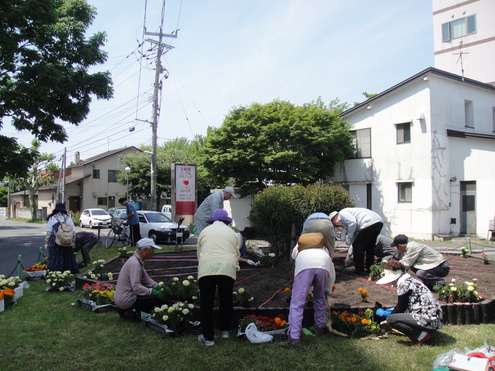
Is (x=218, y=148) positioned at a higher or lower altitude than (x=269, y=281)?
higher

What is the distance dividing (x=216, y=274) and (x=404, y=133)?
17693 millimetres

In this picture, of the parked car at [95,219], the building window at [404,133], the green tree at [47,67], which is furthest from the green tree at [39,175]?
the building window at [404,133]

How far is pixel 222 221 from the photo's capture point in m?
5.56

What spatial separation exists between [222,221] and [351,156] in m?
17.9

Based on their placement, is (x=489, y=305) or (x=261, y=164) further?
(x=261, y=164)

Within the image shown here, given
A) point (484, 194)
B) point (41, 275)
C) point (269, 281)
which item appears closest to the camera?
point (269, 281)

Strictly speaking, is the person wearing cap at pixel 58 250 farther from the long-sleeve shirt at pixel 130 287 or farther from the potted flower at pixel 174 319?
the potted flower at pixel 174 319

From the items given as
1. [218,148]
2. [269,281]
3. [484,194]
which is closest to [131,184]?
[218,148]

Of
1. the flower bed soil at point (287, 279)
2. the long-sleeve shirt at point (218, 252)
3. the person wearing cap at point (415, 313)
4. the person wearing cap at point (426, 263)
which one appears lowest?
the flower bed soil at point (287, 279)

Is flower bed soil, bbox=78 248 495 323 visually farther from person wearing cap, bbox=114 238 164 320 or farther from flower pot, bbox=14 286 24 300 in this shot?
person wearing cap, bbox=114 238 164 320

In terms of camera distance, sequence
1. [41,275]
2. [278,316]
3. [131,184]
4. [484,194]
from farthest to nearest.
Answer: [131,184] < [484,194] < [41,275] < [278,316]

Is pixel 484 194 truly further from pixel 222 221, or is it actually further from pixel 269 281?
pixel 222 221

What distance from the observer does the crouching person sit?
4875 mm

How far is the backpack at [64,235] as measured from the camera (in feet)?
29.8
